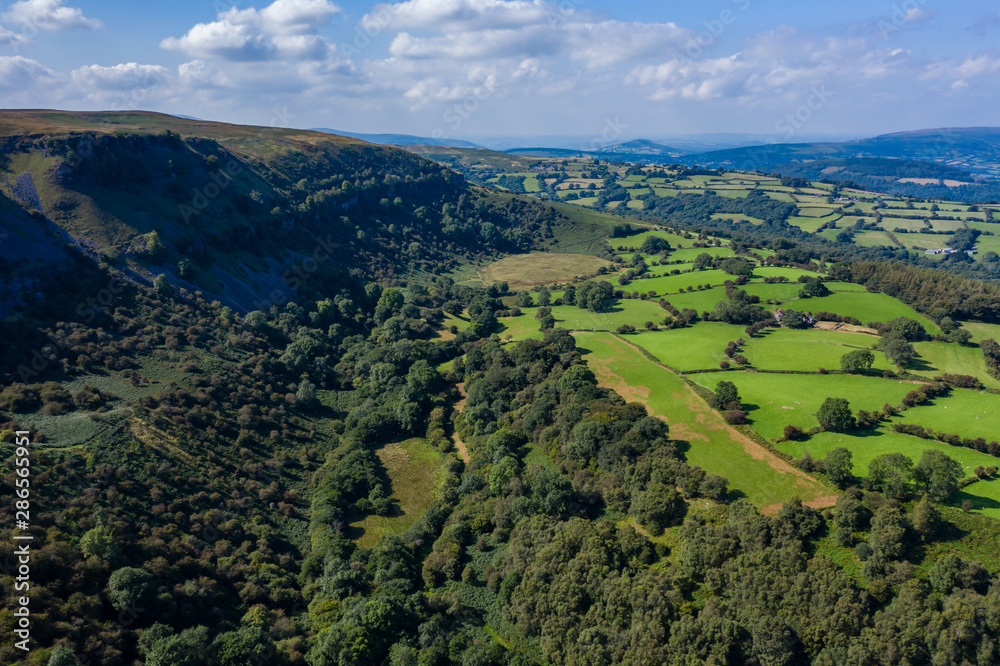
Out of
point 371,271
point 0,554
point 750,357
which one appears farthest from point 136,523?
point 371,271

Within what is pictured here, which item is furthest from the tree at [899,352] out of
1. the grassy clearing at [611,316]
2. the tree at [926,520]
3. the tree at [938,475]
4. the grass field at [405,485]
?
the grass field at [405,485]

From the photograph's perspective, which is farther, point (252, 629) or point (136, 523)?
point (136, 523)

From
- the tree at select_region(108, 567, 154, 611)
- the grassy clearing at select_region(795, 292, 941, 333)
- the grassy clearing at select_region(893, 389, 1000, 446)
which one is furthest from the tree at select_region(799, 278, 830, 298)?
the tree at select_region(108, 567, 154, 611)

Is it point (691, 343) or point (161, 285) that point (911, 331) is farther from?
point (161, 285)

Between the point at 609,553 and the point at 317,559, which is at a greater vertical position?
the point at 609,553

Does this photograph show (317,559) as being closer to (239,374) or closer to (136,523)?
(136,523)

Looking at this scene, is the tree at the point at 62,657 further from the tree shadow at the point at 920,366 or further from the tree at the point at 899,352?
the tree shadow at the point at 920,366

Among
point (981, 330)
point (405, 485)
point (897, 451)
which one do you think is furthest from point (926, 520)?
point (981, 330)
